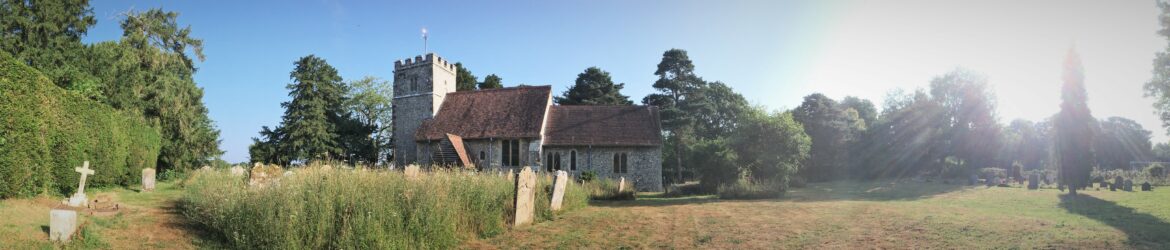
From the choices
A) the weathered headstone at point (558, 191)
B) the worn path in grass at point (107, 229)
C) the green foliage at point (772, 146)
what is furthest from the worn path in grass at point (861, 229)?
the green foliage at point (772, 146)

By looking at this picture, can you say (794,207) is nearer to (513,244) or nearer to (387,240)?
(513,244)

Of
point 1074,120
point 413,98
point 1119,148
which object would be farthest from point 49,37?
point 1119,148

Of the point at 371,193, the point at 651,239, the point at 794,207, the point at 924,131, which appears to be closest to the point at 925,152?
the point at 924,131

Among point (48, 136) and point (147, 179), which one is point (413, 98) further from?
point (48, 136)

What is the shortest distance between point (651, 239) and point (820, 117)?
36.8 metres

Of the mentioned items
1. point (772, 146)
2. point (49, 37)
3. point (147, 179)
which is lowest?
point (147, 179)

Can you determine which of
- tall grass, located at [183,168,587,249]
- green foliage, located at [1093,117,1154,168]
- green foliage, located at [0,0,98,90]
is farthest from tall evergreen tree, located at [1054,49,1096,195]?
green foliage, located at [0,0,98,90]

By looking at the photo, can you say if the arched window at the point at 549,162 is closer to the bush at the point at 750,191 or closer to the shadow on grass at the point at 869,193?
the bush at the point at 750,191

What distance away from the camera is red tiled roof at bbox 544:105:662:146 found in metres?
28.8

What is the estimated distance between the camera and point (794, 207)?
15.3 meters

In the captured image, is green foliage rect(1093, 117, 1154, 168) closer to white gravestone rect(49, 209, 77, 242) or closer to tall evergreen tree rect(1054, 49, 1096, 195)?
tall evergreen tree rect(1054, 49, 1096, 195)

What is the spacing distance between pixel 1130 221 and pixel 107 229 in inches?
728

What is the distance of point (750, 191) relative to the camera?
68.1 ft

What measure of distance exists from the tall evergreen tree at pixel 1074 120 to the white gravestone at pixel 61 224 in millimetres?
32096
